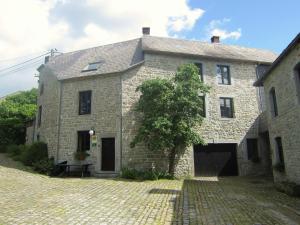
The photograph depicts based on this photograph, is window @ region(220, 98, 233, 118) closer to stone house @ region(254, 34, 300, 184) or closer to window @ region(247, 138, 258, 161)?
window @ region(247, 138, 258, 161)

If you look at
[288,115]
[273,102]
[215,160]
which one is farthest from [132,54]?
[288,115]

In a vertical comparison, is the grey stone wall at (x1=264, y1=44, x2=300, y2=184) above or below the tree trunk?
above

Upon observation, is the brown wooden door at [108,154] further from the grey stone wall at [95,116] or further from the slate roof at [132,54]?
the slate roof at [132,54]

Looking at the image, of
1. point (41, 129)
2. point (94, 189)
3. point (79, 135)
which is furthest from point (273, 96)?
point (41, 129)

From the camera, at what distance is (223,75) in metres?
18.4

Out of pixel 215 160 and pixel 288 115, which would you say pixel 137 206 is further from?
pixel 215 160

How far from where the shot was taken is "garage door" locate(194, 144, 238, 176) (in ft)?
55.3

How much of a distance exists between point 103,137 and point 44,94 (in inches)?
275

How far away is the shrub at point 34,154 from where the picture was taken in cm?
1617

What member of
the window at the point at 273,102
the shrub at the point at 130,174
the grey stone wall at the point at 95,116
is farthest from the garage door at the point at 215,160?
the grey stone wall at the point at 95,116

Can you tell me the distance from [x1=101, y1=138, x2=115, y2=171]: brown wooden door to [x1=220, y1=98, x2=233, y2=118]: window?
7.63m

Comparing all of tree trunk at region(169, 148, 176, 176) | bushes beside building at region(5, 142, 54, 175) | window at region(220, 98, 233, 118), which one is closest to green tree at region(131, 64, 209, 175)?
tree trunk at region(169, 148, 176, 176)

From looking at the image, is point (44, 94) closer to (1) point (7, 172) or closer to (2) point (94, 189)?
(1) point (7, 172)

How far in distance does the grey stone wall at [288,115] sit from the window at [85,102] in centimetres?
1082
